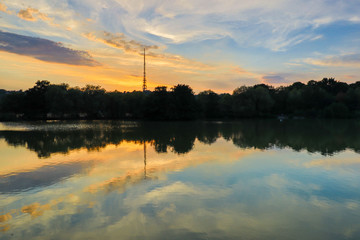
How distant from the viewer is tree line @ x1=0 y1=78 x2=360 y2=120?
72812 millimetres

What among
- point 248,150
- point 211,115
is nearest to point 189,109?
point 211,115

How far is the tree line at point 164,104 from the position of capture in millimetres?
72812

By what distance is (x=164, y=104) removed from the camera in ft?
236

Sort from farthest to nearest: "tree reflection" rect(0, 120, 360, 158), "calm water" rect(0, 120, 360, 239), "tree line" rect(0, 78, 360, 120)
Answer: "tree line" rect(0, 78, 360, 120)
"tree reflection" rect(0, 120, 360, 158)
"calm water" rect(0, 120, 360, 239)

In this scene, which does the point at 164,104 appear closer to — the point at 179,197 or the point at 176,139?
the point at 176,139

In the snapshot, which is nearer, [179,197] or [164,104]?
[179,197]

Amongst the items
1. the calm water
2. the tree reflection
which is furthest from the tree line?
the calm water

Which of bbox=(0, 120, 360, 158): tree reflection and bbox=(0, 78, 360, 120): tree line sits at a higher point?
bbox=(0, 78, 360, 120): tree line

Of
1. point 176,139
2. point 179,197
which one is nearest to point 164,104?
point 176,139

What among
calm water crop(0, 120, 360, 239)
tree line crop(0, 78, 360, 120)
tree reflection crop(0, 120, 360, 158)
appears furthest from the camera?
tree line crop(0, 78, 360, 120)

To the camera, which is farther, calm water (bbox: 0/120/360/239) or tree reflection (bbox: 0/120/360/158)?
tree reflection (bbox: 0/120/360/158)

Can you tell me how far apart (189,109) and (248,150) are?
5120 cm

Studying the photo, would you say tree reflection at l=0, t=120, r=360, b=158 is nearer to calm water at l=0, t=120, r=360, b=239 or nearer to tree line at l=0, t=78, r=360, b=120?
calm water at l=0, t=120, r=360, b=239

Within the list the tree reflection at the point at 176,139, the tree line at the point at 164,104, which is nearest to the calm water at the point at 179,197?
the tree reflection at the point at 176,139
